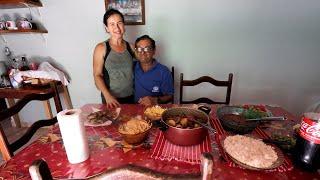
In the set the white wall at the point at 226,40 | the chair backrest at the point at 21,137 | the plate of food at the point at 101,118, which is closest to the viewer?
the chair backrest at the point at 21,137

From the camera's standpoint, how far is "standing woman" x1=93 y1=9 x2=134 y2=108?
1780 millimetres

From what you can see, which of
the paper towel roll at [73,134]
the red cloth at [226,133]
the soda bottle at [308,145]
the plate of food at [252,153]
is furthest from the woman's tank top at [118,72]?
the soda bottle at [308,145]

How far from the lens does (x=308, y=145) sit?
82 cm

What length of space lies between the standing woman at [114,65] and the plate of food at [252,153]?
43.1 inches

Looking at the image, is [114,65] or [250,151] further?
[114,65]

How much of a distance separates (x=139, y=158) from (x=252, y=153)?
489 millimetres

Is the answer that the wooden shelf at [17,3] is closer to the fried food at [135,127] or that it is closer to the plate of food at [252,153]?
the fried food at [135,127]

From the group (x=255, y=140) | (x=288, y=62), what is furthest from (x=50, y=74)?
(x=288, y=62)

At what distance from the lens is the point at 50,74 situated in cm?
245

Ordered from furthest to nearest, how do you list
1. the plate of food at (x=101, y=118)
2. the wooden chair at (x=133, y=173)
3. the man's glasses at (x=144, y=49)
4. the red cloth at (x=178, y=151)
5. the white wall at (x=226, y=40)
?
the white wall at (x=226, y=40) < the man's glasses at (x=144, y=49) < the plate of food at (x=101, y=118) < the red cloth at (x=178, y=151) < the wooden chair at (x=133, y=173)

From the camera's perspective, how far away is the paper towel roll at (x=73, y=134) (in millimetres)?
824

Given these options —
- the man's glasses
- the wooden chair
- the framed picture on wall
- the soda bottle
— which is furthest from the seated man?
the wooden chair

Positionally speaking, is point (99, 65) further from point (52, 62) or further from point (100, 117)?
point (52, 62)

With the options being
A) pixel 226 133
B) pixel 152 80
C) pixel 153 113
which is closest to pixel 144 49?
pixel 152 80
